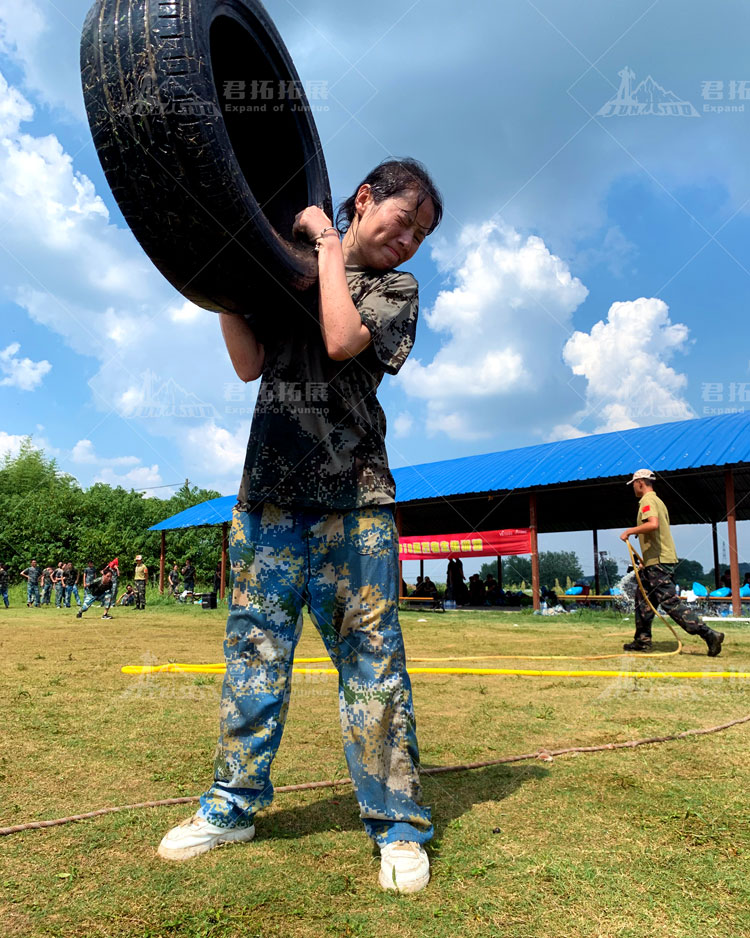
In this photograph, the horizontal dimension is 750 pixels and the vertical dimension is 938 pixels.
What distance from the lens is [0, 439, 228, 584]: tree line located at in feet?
128

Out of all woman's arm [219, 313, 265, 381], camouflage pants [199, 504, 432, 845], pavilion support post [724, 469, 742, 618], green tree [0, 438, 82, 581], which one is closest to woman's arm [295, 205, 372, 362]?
woman's arm [219, 313, 265, 381]

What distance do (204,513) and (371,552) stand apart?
1050 inches

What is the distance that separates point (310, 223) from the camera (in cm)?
205

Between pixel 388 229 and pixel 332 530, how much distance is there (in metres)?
0.96

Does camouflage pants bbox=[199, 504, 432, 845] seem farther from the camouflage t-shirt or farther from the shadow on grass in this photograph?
the shadow on grass

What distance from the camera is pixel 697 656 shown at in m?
6.38

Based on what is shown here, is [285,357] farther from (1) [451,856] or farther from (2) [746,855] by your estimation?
(2) [746,855]

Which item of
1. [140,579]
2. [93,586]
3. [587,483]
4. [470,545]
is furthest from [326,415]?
[140,579]

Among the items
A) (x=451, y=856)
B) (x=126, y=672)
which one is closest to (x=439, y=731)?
(x=451, y=856)

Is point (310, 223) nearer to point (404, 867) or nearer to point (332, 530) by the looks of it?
point (332, 530)

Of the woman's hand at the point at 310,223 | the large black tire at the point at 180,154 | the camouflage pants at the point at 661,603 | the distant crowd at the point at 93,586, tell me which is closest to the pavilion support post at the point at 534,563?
the camouflage pants at the point at 661,603

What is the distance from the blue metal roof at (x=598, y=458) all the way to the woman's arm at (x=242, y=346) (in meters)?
13.0

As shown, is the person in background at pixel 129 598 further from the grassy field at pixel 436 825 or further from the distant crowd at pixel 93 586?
the grassy field at pixel 436 825

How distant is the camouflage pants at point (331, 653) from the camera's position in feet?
6.14
